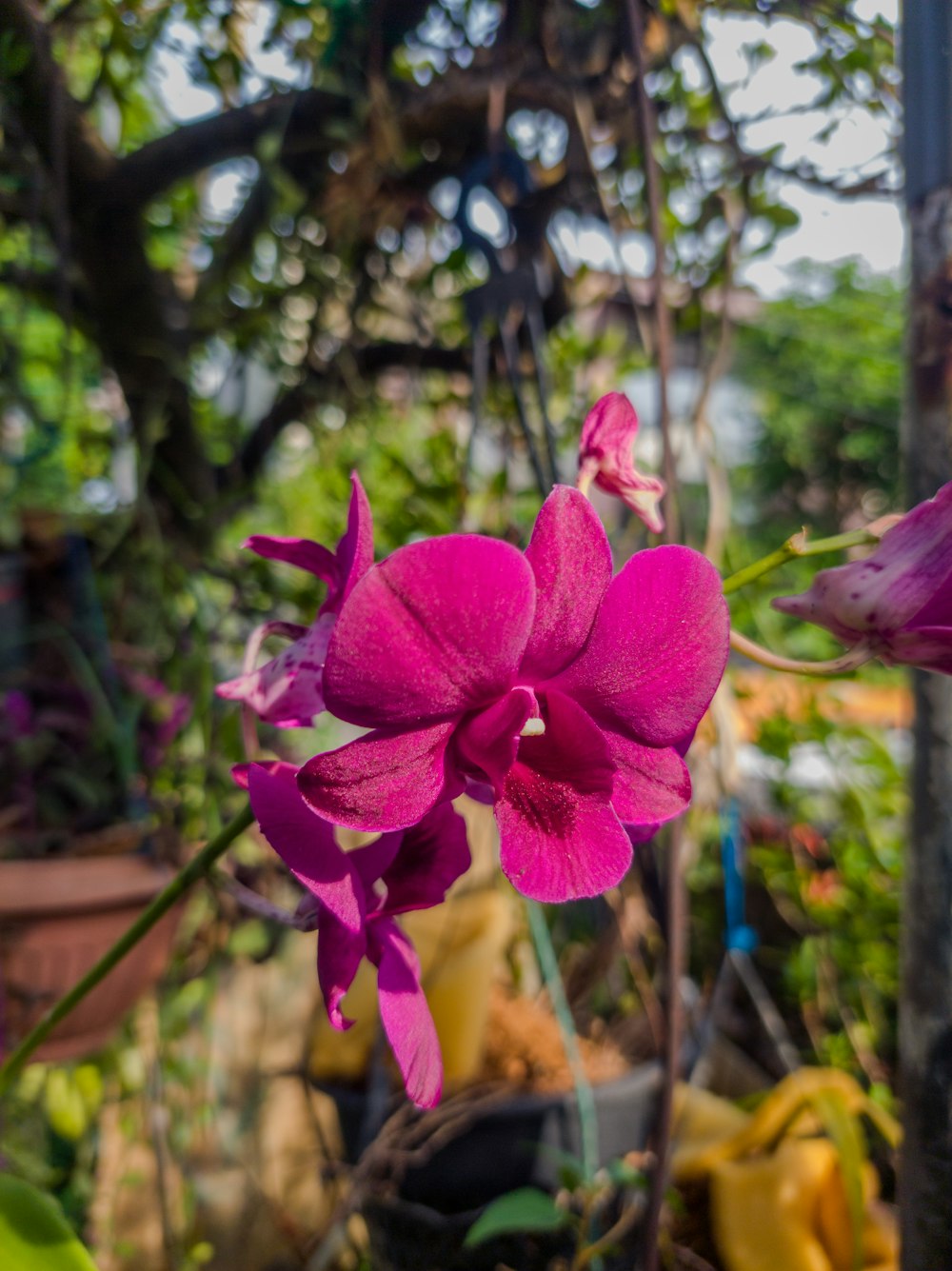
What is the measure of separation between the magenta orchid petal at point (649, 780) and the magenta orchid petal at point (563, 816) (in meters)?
0.02

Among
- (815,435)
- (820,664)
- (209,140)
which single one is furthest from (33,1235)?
(815,435)

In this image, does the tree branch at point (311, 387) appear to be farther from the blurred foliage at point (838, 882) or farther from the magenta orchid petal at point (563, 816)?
the magenta orchid petal at point (563, 816)

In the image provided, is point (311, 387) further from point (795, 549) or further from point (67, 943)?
point (795, 549)

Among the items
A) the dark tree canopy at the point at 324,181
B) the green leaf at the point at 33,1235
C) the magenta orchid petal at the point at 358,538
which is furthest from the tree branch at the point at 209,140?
the green leaf at the point at 33,1235

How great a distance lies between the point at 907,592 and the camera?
25 centimetres

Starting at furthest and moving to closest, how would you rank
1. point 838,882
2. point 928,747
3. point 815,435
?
point 815,435
point 838,882
point 928,747

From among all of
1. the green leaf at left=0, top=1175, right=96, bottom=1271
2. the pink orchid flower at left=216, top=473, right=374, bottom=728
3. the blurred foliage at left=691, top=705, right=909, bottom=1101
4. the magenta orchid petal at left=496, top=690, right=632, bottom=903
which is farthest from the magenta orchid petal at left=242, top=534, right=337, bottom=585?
the blurred foliage at left=691, top=705, right=909, bottom=1101

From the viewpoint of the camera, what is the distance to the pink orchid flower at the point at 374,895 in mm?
225

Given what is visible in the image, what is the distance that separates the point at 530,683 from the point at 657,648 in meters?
0.04

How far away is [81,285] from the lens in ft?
2.62

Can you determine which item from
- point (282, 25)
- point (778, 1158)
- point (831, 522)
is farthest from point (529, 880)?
point (831, 522)

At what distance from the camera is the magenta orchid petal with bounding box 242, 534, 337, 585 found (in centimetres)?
29

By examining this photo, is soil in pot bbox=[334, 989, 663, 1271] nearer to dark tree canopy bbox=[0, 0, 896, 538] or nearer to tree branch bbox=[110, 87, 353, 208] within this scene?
dark tree canopy bbox=[0, 0, 896, 538]

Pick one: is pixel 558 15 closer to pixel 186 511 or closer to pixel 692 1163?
pixel 186 511
